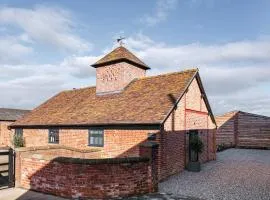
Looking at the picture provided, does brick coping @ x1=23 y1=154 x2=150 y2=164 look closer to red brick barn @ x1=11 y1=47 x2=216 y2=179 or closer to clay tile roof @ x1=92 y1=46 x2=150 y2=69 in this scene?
red brick barn @ x1=11 y1=47 x2=216 y2=179

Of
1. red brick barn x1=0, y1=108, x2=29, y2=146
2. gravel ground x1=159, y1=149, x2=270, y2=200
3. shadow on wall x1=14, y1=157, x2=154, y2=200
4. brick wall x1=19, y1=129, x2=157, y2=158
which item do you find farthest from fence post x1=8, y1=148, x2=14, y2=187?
red brick barn x1=0, y1=108, x2=29, y2=146

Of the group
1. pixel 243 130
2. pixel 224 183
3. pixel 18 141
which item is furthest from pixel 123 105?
pixel 243 130

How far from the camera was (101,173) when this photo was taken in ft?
31.3

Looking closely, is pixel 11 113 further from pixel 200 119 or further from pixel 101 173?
pixel 101 173

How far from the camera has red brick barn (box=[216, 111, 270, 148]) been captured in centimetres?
2692

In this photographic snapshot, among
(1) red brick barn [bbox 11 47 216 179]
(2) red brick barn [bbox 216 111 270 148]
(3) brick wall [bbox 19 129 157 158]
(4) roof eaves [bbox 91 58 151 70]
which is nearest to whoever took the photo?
(1) red brick barn [bbox 11 47 216 179]

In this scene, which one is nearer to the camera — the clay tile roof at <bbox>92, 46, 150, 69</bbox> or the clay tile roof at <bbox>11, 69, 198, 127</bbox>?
the clay tile roof at <bbox>11, 69, 198, 127</bbox>

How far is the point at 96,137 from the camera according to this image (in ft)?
54.7

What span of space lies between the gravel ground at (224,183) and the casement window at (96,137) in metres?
4.83

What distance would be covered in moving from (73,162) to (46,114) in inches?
537

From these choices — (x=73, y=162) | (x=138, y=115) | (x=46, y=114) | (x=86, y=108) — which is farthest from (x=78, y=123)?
(x=73, y=162)

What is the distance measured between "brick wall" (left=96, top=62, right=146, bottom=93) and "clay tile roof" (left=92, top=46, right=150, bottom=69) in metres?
0.33

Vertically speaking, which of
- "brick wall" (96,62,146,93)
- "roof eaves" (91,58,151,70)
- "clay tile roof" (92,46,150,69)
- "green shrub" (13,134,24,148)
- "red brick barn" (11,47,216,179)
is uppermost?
"clay tile roof" (92,46,150,69)

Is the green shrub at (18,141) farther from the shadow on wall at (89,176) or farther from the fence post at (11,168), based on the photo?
the shadow on wall at (89,176)
